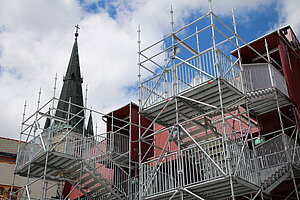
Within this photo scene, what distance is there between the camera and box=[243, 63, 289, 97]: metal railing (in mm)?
15531

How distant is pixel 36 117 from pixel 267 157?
11616mm

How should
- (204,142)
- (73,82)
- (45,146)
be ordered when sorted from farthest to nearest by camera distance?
1. (73,82)
2. (45,146)
3. (204,142)

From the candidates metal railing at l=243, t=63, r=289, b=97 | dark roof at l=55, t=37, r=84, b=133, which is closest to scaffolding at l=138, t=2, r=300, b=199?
metal railing at l=243, t=63, r=289, b=97

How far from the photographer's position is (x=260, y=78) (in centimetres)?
1580

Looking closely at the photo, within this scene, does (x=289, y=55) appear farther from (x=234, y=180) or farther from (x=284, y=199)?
(x=234, y=180)

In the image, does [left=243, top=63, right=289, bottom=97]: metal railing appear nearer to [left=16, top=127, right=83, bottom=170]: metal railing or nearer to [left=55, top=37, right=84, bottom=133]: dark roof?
[left=16, top=127, right=83, bottom=170]: metal railing

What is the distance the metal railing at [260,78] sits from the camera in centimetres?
1553

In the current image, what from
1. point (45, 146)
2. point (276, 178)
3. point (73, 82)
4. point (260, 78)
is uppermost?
point (73, 82)

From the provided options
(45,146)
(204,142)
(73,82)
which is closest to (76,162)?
(45,146)

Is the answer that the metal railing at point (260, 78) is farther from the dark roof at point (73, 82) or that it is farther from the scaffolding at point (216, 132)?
the dark roof at point (73, 82)

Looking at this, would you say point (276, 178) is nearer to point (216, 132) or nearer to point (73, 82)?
point (216, 132)

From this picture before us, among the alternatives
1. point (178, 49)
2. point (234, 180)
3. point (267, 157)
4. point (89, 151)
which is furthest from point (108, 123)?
point (234, 180)

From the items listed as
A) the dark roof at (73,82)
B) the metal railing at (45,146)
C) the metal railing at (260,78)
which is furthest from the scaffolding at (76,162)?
the dark roof at (73,82)

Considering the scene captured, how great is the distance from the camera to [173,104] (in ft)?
48.2
